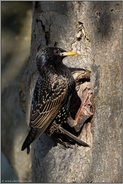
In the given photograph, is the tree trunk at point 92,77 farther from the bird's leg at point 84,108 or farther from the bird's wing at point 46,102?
the bird's wing at point 46,102

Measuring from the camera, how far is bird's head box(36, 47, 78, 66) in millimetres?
4645

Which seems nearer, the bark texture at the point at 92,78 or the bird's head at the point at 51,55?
the bark texture at the point at 92,78

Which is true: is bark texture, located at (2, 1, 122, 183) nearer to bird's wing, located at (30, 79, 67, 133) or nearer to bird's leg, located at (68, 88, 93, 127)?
bird's leg, located at (68, 88, 93, 127)

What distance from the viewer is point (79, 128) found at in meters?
4.65

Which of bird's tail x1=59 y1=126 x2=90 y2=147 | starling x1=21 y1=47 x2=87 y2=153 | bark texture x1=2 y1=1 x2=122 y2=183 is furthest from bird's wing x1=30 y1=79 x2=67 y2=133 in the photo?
bark texture x1=2 y1=1 x2=122 y2=183

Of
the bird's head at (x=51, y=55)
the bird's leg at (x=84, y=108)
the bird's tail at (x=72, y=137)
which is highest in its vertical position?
the bird's head at (x=51, y=55)

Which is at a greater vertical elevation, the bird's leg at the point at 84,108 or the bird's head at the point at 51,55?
the bird's head at the point at 51,55

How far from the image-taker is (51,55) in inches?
183

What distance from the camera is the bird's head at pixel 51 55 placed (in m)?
4.64

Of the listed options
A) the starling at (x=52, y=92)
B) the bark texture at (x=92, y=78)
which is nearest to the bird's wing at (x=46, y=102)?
the starling at (x=52, y=92)

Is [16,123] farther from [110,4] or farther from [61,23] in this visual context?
[110,4]

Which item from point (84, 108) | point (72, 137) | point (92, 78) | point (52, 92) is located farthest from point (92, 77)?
point (72, 137)

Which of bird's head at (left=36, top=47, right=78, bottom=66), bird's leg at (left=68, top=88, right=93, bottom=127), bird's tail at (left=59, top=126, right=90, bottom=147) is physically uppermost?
bird's head at (left=36, top=47, right=78, bottom=66)

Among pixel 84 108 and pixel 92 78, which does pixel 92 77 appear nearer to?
pixel 92 78
